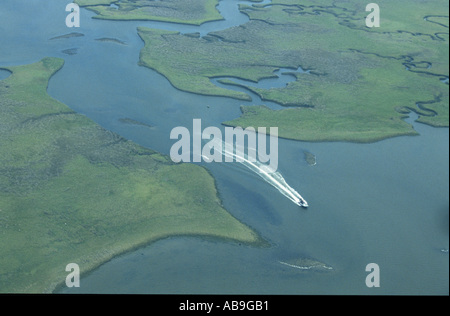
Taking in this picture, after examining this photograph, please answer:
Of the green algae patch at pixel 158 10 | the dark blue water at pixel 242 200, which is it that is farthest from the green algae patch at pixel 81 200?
the green algae patch at pixel 158 10

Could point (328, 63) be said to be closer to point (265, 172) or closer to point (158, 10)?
point (265, 172)

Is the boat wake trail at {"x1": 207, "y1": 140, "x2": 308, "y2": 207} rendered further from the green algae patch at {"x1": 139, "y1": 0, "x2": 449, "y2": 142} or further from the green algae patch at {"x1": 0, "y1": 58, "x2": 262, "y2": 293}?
the green algae patch at {"x1": 139, "y1": 0, "x2": 449, "y2": 142}

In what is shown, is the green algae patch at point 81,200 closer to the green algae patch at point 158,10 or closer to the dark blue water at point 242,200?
the dark blue water at point 242,200

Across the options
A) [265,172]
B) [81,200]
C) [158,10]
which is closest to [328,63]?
[265,172]

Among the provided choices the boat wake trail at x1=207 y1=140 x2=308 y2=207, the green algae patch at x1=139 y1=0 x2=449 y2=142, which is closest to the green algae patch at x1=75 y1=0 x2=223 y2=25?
the green algae patch at x1=139 y1=0 x2=449 y2=142

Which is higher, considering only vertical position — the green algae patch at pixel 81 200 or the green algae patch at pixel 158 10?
the green algae patch at pixel 158 10

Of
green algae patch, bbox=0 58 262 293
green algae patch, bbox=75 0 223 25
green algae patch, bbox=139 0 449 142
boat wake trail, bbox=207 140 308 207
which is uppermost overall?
green algae patch, bbox=75 0 223 25
